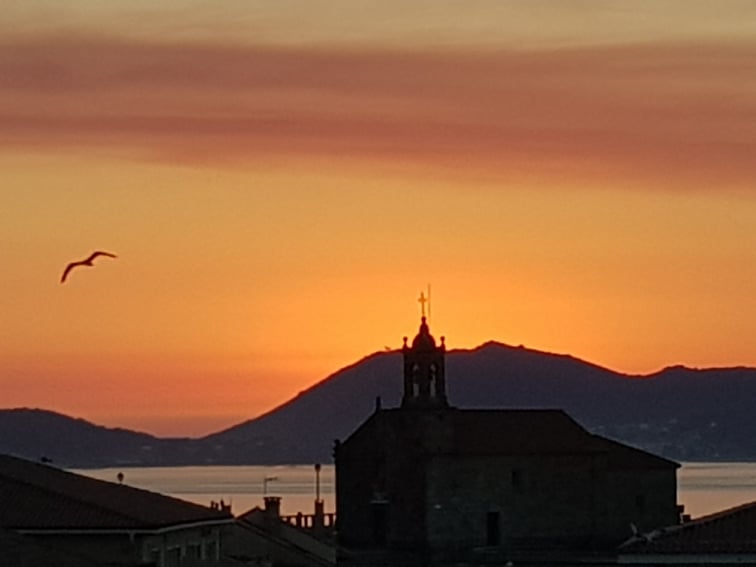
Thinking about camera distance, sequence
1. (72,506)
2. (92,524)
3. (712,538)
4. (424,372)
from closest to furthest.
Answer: (92,524) < (72,506) < (712,538) < (424,372)

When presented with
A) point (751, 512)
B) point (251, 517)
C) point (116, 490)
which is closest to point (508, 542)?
point (251, 517)

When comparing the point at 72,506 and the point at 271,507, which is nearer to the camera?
the point at 72,506

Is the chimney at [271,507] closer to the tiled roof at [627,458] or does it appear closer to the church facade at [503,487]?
the church facade at [503,487]

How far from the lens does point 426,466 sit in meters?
125

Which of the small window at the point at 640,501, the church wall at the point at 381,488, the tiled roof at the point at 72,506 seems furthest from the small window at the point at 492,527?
the tiled roof at the point at 72,506

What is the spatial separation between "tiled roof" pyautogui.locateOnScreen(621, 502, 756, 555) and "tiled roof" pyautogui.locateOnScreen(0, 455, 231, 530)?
13.7m

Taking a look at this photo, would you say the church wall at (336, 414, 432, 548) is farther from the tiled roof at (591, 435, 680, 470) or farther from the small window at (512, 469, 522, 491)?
the tiled roof at (591, 435, 680, 470)

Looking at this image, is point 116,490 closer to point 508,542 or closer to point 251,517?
point 251,517

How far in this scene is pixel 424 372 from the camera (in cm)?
12181

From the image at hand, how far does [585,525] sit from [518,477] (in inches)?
143

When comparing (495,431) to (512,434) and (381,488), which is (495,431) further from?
(381,488)

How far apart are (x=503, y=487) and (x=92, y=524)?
3082 inches

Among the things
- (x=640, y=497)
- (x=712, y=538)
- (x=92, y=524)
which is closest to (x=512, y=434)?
(x=640, y=497)

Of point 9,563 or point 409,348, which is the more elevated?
point 409,348
